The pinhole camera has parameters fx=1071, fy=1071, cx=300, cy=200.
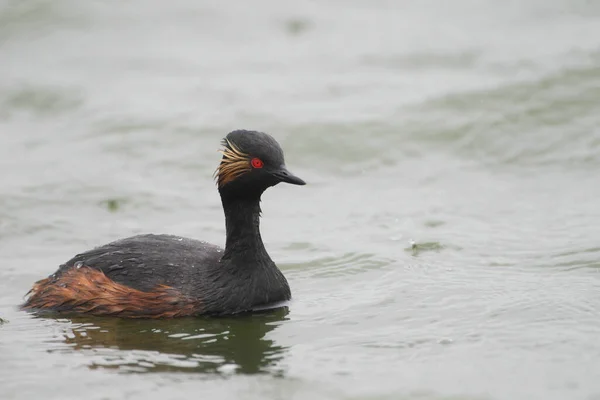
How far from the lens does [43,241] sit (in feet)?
40.5

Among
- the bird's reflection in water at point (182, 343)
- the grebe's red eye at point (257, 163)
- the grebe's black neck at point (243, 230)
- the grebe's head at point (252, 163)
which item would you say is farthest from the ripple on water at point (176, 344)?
the grebe's red eye at point (257, 163)

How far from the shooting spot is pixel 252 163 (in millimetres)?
9578

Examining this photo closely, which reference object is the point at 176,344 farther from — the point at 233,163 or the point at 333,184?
the point at 333,184

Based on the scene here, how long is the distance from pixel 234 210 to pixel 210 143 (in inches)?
220

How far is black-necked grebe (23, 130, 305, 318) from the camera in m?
9.56

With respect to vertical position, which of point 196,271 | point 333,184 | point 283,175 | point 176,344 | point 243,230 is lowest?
point 176,344

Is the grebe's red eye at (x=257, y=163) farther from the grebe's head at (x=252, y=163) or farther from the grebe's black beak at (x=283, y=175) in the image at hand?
the grebe's black beak at (x=283, y=175)

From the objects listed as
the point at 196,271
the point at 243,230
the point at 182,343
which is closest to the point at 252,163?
the point at 243,230

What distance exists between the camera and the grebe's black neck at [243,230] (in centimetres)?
995

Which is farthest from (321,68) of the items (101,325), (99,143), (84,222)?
(101,325)

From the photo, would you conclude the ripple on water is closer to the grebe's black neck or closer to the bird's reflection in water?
the bird's reflection in water

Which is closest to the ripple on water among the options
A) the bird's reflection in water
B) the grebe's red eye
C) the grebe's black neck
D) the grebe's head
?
the bird's reflection in water

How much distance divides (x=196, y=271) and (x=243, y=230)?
1.95 feet

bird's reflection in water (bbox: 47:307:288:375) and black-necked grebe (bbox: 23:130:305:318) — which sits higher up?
black-necked grebe (bbox: 23:130:305:318)
